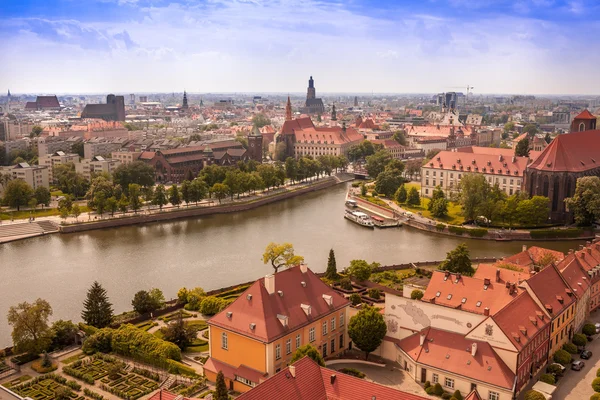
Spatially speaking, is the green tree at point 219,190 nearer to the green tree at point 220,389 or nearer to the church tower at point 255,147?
the church tower at point 255,147

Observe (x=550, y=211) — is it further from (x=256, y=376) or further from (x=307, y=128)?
(x=307, y=128)

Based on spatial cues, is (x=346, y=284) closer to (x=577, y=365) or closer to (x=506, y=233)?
(x=577, y=365)

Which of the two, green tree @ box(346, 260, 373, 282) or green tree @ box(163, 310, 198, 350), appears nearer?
green tree @ box(163, 310, 198, 350)

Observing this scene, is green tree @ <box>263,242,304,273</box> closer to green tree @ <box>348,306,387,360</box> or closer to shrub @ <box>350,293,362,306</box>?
shrub @ <box>350,293,362,306</box>

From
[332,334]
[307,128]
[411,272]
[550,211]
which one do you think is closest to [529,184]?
[550,211]

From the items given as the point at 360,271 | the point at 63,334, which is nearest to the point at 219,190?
the point at 360,271

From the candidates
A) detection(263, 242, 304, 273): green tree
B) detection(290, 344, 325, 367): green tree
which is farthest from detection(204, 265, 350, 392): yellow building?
detection(263, 242, 304, 273): green tree
